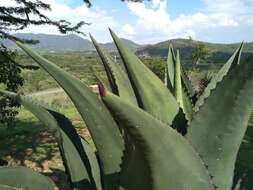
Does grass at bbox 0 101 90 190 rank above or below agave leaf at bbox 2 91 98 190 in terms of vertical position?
below

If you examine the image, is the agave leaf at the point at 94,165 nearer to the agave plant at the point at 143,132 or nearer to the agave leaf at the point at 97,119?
the agave plant at the point at 143,132

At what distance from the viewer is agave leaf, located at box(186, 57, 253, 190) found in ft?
3.60

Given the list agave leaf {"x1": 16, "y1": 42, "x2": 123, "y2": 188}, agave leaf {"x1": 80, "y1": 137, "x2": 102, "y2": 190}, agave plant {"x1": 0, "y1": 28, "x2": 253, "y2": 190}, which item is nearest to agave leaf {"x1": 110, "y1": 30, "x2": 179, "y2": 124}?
agave plant {"x1": 0, "y1": 28, "x2": 253, "y2": 190}

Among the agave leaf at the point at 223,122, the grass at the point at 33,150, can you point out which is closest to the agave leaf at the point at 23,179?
the agave leaf at the point at 223,122

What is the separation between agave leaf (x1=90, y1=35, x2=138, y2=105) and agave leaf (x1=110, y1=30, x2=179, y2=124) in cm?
7

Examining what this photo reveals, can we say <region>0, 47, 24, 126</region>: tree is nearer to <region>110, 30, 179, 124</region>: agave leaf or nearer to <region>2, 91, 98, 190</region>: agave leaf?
<region>2, 91, 98, 190</region>: agave leaf

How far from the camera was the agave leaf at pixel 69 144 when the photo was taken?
141 cm

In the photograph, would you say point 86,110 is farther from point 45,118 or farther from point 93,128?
point 45,118

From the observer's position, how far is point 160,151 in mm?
1031

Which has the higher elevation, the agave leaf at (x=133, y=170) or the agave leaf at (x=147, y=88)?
the agave leaf at (x=147, y=88)

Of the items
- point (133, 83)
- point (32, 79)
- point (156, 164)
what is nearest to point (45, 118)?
point (133, 83)

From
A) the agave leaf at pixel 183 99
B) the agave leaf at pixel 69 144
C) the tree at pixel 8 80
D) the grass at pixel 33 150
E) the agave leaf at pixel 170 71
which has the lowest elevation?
the grass at pixel 33 150

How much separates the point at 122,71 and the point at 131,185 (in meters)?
0.40

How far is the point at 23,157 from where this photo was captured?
7.93 m
